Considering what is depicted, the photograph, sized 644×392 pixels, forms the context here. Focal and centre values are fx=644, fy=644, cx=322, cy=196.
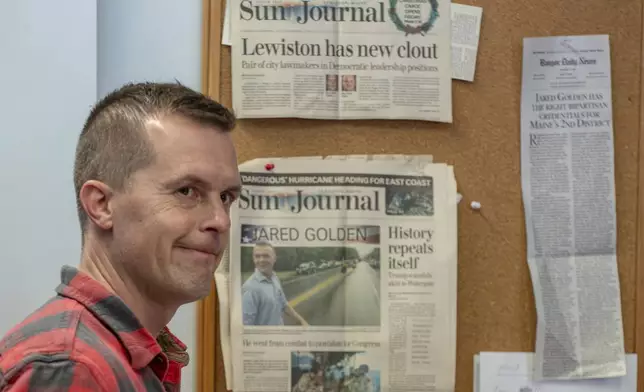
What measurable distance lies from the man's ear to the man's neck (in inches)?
1.4

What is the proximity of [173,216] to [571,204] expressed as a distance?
2.56 ft

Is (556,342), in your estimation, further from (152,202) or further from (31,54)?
(31,54)

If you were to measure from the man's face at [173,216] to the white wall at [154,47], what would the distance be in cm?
44

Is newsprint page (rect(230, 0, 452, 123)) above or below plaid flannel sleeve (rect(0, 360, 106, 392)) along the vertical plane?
above

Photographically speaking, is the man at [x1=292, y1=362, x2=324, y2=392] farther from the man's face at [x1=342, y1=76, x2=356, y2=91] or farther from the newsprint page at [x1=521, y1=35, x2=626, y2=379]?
the man's face at [x1=342, y1=76, x2=356, y2=91]

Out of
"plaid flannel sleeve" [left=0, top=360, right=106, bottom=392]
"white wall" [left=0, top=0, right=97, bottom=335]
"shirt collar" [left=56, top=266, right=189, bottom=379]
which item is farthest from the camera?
"white wall" [left=0, top=0, right=97, bottom=335]

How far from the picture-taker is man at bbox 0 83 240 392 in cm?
71

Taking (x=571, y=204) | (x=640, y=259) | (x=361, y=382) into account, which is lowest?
(x=361, y=382)

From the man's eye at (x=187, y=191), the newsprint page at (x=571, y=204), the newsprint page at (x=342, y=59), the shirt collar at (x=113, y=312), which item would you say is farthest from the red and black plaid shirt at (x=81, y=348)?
the newsprint page at (x=571, y=204)

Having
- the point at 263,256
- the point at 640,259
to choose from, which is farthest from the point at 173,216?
the point at 640,259

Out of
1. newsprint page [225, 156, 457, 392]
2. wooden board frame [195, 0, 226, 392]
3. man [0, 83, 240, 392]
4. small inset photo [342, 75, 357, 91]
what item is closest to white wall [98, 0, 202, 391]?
wooden board frame [195, 0, 226, 392]

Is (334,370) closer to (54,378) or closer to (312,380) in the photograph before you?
(312,380)

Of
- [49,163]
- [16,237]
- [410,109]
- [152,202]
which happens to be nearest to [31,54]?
[49,163]

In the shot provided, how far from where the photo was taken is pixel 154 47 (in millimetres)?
1170
